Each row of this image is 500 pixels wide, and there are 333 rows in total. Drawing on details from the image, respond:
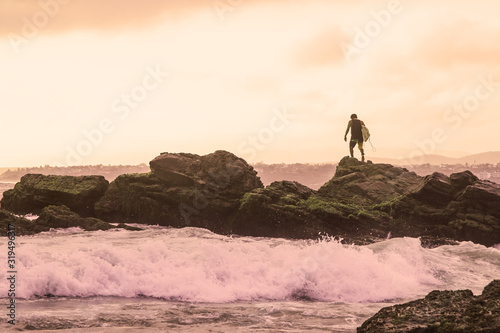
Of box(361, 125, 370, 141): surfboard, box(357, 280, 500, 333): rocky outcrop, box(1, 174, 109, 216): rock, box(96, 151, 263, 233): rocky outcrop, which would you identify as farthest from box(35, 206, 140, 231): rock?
box(357, 280, 500, 333): rocky outcrop

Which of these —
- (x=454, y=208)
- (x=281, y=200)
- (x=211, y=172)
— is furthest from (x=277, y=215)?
(x=454, y=208)

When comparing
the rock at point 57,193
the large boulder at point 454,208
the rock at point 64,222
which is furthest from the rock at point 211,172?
the large boulder at point 454,208

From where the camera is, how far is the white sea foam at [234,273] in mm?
11539

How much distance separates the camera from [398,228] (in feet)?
74.6

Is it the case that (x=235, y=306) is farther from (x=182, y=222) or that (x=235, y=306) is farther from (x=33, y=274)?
(x=182, y=222)

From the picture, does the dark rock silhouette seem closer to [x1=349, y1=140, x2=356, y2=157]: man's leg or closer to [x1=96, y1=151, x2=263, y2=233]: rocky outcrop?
[x1=96, y1=151, x2=263, y2=233]: rocky outcrop

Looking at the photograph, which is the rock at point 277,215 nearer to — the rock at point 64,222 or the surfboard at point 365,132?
the rock at point 64,222

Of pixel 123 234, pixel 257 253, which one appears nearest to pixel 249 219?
pixel 123 234

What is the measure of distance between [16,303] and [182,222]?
15.2 m

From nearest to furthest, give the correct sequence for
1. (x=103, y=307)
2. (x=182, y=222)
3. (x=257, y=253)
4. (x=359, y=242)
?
(x=103, y=307), (x=257, y=253), (x=359, y=242), (x=182, y=222)

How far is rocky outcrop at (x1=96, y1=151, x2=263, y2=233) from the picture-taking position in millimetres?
25391

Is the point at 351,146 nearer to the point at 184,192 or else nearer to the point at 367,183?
the point at 367,183

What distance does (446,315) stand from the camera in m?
7.13

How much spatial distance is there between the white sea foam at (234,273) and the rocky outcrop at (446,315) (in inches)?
157
